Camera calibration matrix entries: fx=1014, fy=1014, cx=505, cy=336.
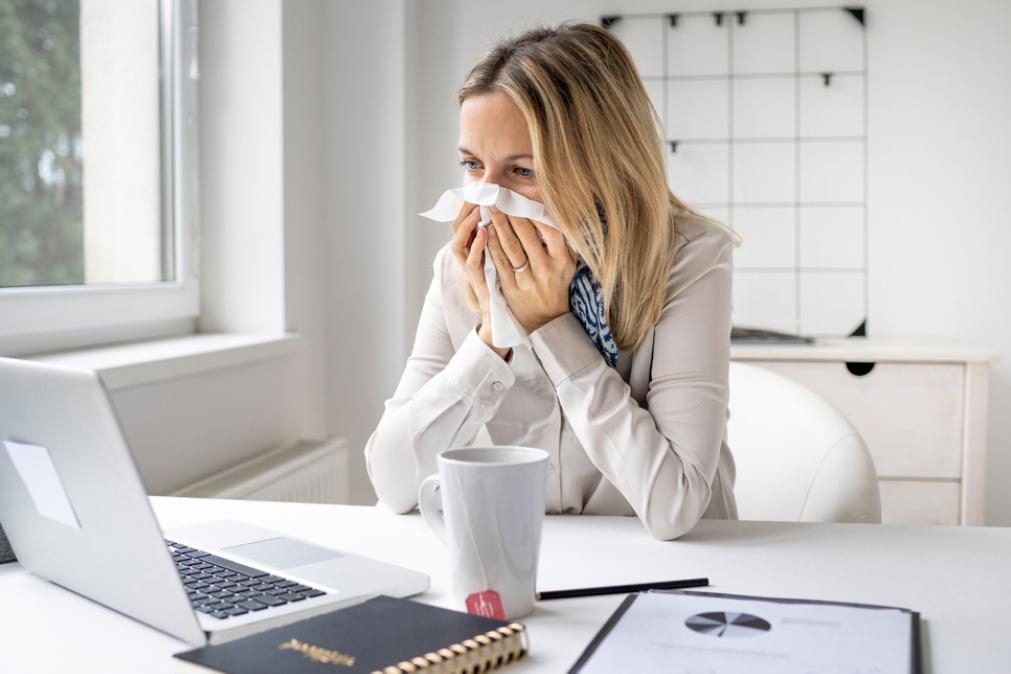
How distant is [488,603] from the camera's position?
668mm

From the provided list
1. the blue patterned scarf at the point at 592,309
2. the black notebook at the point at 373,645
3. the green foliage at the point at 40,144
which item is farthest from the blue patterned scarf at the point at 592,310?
the green foliage at the point at 40,144

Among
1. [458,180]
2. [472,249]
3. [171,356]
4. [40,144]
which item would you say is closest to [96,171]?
[40,144]

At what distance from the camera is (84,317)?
1.67 m

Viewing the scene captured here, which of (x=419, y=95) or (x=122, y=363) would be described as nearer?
(x=122, y=363)

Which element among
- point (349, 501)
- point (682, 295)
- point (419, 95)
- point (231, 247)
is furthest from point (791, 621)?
point (419, 95)

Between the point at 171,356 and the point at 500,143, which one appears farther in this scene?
the point at 171,356

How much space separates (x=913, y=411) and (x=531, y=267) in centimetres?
137

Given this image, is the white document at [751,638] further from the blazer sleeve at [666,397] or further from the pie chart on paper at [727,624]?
the blazer sleeve at [666,397]

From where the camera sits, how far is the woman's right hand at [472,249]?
1157 mm

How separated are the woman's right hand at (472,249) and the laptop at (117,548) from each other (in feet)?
1.37

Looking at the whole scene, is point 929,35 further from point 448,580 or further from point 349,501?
point 448,580

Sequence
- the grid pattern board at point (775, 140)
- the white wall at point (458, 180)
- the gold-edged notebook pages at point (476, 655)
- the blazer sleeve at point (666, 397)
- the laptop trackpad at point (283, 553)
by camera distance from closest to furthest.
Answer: the gold-edged notebook pages at point (476, 655)
the laptop trackpad at point (283, 553)
the blazer sleeve at point (666, 397)
the white wall at point (458, 180)
the grid pattern board at point (775, 140)

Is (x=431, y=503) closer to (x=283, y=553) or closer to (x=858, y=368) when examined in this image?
(x=283, y=553)

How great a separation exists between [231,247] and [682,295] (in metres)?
1.28
